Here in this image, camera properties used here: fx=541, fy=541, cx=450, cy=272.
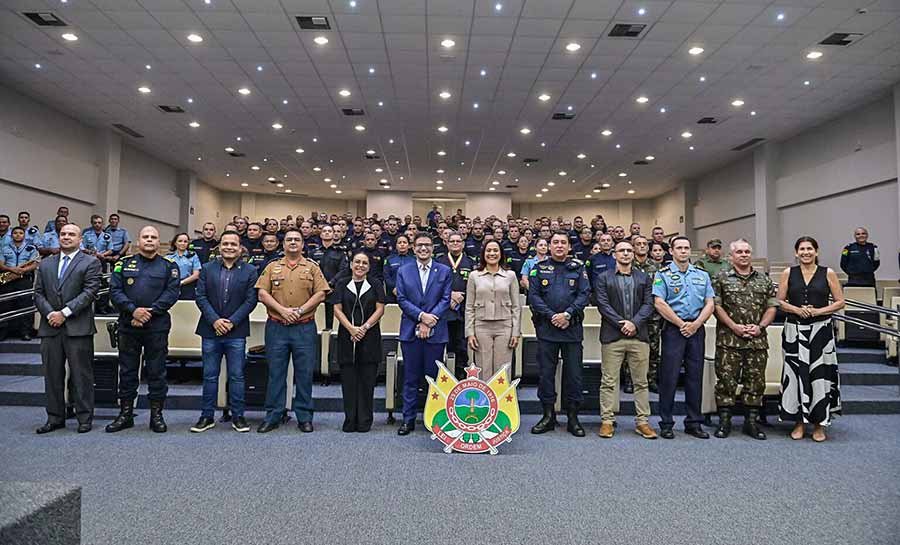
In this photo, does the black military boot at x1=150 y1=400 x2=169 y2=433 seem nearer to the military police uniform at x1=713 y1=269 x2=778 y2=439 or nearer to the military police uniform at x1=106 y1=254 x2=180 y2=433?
the military police uniform at x1=106 y1=254 x2=180 y2=433

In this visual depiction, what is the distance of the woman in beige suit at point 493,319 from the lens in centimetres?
450

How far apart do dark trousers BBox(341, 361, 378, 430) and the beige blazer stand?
92 cm

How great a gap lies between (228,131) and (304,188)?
815 cm

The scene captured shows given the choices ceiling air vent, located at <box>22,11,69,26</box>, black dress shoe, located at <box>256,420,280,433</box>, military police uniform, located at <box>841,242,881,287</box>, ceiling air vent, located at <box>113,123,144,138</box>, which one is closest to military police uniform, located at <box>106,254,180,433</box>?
black dress shoe, located at <box>256,420,280,433</box>

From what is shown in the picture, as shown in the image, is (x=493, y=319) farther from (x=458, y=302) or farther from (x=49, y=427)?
(x=49, y=427)

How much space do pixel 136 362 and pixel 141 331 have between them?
0.29 meters

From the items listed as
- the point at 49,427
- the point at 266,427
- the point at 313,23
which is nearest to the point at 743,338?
the point at 266,427

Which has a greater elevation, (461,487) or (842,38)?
(842,38)

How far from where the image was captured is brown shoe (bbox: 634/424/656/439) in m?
4.38

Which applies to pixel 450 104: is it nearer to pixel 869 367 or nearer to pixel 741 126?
pixel 741 126

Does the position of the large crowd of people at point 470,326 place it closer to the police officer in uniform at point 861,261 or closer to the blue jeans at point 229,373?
the blue jeans at point 229,373

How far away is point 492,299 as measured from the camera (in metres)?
4.50

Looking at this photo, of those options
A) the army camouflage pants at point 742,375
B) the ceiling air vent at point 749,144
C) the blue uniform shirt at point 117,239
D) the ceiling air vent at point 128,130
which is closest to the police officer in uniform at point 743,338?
the army camouflage pants at point 742,375

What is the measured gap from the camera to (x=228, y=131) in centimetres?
1361
